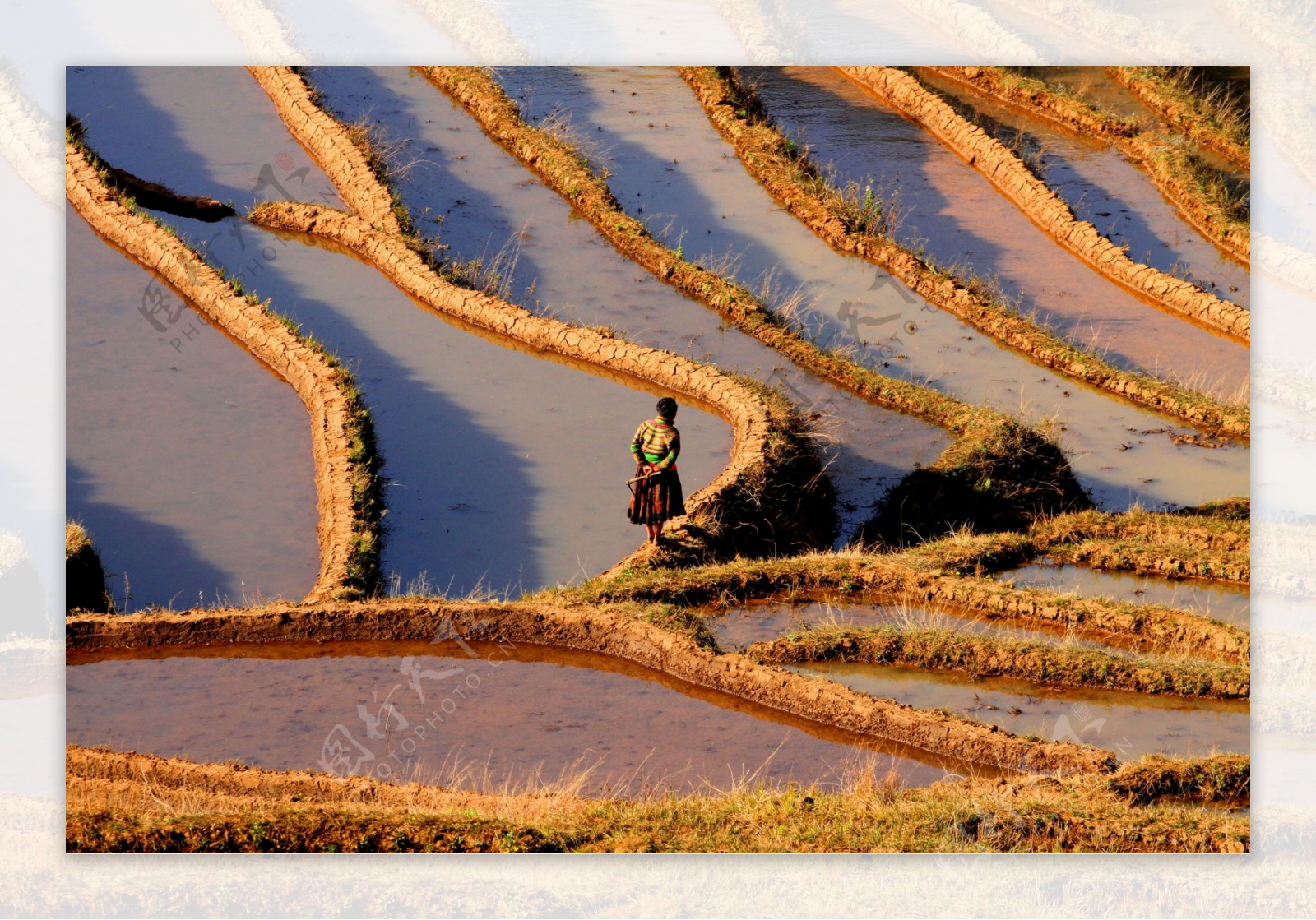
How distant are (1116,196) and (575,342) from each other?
5273 millimetres

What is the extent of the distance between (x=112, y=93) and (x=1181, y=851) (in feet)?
37.8

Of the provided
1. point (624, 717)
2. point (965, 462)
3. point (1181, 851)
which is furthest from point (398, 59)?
point (1181, 851)

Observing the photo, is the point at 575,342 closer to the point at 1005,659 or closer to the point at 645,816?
the point at 1005,659

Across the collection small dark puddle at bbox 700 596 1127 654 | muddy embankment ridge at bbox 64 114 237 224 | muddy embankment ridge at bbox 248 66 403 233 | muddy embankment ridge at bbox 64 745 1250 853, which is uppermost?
muddy embankment ridge at bbox 248 66 403 233

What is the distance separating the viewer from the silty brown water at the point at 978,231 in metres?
13.2

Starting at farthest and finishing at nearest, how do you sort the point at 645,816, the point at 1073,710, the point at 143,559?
the point at 143,559 < the point at 1073,710 < the point at 645,816

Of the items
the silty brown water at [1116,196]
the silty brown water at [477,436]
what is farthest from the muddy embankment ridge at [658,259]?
the silty brown water at [1116,196]

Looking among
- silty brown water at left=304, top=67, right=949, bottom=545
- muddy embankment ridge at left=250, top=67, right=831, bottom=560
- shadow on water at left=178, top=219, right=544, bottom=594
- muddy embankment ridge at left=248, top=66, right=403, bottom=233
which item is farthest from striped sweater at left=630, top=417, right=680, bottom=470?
muddy embankment ridge at left=248, top=66, right=403, bottom=233

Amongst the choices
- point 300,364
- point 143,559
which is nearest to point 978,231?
point 300,364

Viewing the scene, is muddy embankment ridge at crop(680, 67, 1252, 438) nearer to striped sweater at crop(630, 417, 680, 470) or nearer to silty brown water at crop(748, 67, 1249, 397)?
silty brown water at crop(748, 67, 1249, 397)

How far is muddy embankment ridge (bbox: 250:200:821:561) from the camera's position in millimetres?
11367

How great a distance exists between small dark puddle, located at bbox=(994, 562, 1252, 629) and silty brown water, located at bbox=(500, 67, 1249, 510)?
3.82ft

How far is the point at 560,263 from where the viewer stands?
1416 cm

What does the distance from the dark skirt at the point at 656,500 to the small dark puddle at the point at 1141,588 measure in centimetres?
218
